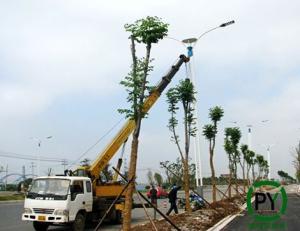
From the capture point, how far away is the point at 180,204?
33844 millimetres

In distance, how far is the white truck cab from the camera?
1822 cm

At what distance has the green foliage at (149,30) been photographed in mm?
14211

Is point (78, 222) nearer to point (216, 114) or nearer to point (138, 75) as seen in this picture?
point (138, 75)

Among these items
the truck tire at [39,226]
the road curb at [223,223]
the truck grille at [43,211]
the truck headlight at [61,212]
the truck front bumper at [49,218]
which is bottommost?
the road curb at [223,223]

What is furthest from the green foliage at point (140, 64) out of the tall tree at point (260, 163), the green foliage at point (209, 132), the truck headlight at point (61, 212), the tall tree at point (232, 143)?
the tall tree at point (260, 163)

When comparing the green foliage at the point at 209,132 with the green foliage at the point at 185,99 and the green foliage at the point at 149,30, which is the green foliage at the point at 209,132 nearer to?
the green foliage at the point at 185,99

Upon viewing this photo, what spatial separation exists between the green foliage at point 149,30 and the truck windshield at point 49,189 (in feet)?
23.2

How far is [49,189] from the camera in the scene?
18797 mm

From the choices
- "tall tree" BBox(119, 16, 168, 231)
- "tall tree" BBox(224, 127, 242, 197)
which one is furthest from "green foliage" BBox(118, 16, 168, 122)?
"tall tree" BBox(224, 127, 242, 197)

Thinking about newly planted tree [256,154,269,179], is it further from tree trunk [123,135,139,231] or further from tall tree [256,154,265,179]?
tree trunk [123,135,139,231]

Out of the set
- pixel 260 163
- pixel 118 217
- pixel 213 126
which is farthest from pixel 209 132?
pixel 260 163

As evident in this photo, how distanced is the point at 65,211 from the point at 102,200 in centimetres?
377

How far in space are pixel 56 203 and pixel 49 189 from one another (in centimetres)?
74

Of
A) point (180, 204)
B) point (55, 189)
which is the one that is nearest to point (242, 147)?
point (180, 204)
